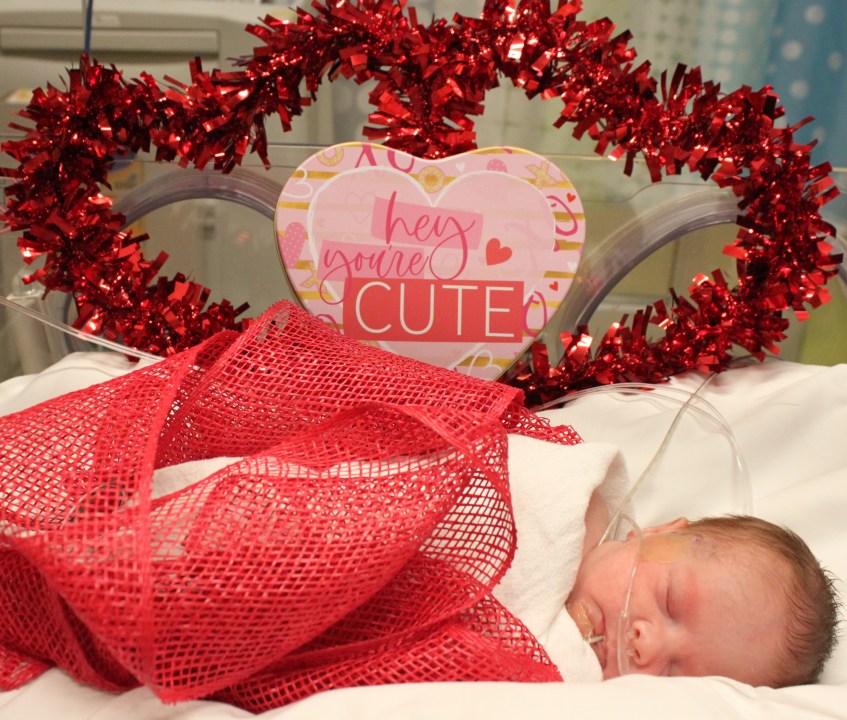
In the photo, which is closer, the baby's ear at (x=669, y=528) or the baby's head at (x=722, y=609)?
the baby's head at (x=722, y=609)

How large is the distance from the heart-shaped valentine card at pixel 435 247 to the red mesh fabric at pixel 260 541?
0.30 metres

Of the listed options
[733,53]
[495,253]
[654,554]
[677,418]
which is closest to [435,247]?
[495,253]

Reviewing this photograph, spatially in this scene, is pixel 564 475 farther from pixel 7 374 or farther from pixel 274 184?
pixel 7 374

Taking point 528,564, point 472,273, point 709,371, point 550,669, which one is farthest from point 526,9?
point 550,669

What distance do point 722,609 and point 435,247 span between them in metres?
0.61

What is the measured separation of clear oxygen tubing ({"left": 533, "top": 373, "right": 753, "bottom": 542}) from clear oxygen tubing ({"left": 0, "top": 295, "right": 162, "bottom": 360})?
0.61m

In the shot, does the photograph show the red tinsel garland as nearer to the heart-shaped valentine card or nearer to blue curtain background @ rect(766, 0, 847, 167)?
the heart-shaped valentine card

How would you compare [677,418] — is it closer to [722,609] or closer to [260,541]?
[722,609]

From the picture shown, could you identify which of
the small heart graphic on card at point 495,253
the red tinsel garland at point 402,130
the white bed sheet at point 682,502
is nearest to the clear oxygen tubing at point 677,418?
the white bed sheet at point 682,502

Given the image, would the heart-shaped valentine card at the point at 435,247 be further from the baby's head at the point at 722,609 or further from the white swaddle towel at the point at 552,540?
the baby's head at the point at 722,609

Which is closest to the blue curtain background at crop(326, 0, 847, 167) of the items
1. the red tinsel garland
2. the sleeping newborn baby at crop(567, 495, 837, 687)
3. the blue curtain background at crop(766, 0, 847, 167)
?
the blue curtain background at crop(766, 0, 847, 167)

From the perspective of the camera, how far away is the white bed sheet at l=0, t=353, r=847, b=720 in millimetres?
649

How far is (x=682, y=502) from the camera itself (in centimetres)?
109

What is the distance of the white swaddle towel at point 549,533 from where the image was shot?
2.72 ft
